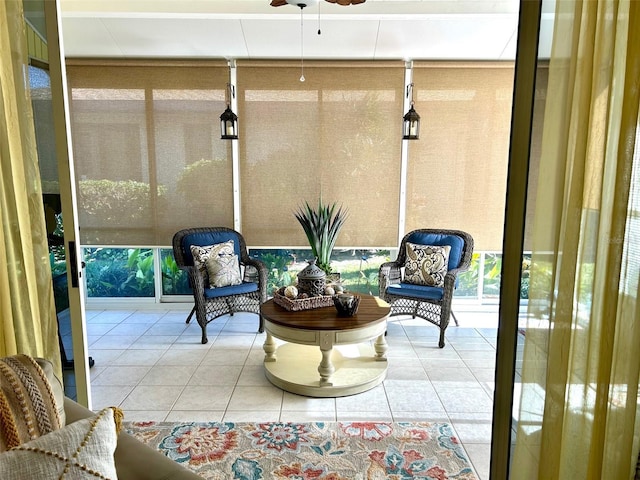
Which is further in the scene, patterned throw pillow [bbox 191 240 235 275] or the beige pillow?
patterned throw pillow [bbox 191 240 235 275]

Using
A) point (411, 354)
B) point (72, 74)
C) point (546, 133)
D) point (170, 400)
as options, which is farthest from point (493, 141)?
point (72, 74)

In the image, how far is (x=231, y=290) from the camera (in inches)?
161

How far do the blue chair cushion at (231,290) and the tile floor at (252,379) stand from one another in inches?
18.0

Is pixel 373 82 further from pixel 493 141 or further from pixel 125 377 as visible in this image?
pixel 125 377

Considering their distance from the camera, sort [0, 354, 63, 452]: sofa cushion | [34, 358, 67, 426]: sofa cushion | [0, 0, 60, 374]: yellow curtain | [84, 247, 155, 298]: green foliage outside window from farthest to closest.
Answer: [84, 247, 155, 298]: green foliage outside window, [0, 0, 60, 374]: yellow curtain, [34, 358, 67, 426]: sofa cushion, [0, 354, 63, 452]: sofa cushion

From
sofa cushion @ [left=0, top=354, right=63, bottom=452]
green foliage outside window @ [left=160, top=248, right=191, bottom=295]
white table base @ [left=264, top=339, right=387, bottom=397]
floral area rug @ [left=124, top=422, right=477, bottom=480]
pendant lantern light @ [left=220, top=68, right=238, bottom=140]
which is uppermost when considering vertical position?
pendant lantern light @ [left=220, top=68, right=238, bottom=140]

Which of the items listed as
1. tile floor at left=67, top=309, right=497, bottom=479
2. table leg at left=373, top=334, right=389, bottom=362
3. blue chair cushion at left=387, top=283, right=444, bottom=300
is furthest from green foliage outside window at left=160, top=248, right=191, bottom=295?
table leg at left=373, top=334, right=389, bottom=362

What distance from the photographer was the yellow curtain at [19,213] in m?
1.78

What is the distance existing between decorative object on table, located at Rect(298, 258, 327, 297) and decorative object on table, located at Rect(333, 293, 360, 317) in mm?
220

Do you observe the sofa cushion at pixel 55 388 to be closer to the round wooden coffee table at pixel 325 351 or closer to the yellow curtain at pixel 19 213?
the yellow curtain at pixel 19 213

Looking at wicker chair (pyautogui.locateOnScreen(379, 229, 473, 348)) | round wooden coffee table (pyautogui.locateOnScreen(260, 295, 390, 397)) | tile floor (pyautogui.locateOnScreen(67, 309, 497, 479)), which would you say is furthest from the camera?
wicker chair (pyautogui.locateOnScreen(379, 229, 473, 348))

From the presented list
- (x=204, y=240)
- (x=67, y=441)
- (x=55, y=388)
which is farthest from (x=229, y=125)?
(x=67, y=441)

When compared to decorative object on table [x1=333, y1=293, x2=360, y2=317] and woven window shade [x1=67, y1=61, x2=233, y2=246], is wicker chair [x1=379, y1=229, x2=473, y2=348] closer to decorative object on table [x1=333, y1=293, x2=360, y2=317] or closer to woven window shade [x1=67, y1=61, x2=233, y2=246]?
decorative object on table [x1=333, y1=293, x2=360, y2=317]

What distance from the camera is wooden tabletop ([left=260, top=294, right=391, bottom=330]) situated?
2924 millimetres
